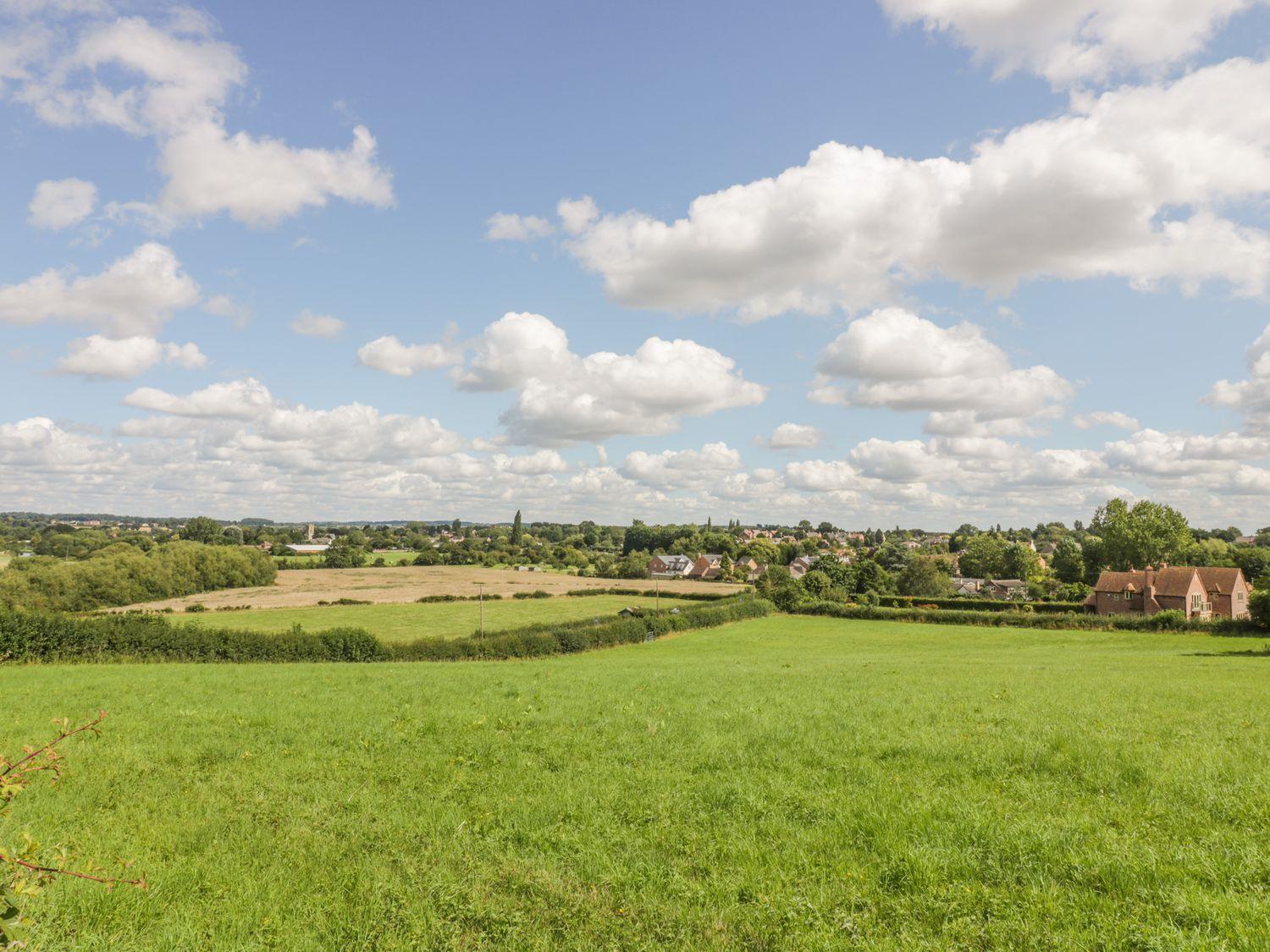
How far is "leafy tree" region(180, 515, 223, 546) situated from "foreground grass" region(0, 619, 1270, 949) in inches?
5893

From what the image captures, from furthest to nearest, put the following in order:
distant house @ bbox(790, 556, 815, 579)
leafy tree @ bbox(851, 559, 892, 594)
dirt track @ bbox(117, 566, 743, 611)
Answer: distant house @ bbox(790, 556, 815, 579), leafy tree @ bbox(851, 559, 892, 594), dirt track @ bbox(117, 566, 743, 611)

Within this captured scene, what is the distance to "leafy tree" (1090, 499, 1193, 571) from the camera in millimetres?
108688

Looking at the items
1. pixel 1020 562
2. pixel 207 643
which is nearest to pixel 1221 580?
pixel 1020 562

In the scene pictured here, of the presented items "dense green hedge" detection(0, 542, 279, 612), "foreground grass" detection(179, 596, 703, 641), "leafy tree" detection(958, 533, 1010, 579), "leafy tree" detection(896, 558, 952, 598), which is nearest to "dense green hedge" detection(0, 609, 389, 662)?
"foreground grass" detection(179, 596, 703, 641)

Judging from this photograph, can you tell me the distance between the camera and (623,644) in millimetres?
57438

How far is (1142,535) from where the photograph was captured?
10950 cm

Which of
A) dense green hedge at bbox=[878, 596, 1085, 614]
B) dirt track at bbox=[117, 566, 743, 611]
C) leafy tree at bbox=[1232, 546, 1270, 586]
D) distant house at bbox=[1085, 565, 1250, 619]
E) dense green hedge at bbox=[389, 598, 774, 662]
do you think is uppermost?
leafy tree at bbox=[1232, 546, 1270, 586]

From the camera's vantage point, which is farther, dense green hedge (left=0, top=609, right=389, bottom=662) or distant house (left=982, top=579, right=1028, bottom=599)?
distant house (left=982, top=579, right=1028, bottom=599)

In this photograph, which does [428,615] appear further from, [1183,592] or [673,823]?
[1183,592]

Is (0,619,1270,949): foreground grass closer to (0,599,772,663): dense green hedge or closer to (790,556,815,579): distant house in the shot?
(0,599,772,663): dense green hedge

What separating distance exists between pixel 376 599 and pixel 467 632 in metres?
33.5

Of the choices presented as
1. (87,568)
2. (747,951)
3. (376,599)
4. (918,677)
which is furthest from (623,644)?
(87,568)

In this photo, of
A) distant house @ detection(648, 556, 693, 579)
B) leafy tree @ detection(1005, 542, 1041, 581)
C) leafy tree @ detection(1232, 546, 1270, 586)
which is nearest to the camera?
leafy tree @ detection(1232, 546, 1270, 586)

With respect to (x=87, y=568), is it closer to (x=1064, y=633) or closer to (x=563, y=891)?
(x=563, y=891)
